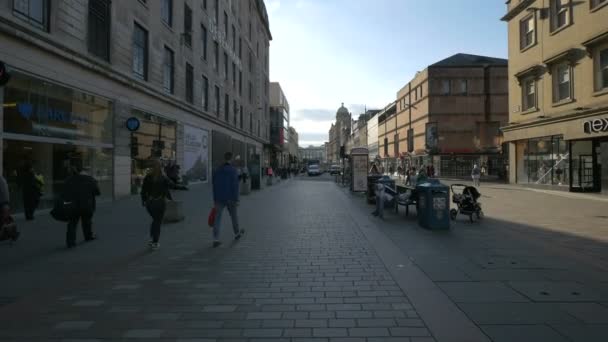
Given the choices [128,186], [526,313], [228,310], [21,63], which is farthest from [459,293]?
[128,186]

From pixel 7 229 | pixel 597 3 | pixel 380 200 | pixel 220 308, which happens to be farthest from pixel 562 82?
pixel 7 229

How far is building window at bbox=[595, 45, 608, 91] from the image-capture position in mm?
19344

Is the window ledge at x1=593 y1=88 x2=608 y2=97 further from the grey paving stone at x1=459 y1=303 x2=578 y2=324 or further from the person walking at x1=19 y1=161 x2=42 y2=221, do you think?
the person walking at x1=19 y1=161 x2=42 y2=221

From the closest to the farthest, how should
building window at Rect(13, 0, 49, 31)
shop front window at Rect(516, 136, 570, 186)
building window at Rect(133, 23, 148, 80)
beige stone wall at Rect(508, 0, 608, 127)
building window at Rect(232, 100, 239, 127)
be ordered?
1. building window at Rect(13, 0, 49, 31)
2. building window at Rect(133, 23, 148, 80)
3. beige stone wall at Rect(508, 0, 608, 127)
4. shop front window at Rect(516, 136, 570, 186)
5. building window at Rect(232, 100, 239, 127)

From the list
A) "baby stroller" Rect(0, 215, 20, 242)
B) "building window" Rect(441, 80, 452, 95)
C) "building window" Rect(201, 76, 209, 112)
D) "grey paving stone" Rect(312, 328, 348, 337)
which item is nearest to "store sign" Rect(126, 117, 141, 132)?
"baby stroller" Rect(0, 215, 20, 242)

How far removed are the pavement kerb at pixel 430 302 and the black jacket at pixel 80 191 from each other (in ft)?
18.3

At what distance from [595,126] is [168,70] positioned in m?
21.6

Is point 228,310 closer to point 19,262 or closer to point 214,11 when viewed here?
point 19,262

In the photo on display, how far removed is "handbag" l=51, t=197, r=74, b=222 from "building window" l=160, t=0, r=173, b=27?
16930 mm

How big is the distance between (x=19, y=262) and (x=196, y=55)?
2309cm

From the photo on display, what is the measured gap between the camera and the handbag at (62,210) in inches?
310

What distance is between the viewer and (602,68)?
770 inches

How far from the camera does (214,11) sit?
108 feet

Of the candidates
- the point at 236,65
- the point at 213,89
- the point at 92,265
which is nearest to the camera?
the point at 92,265
